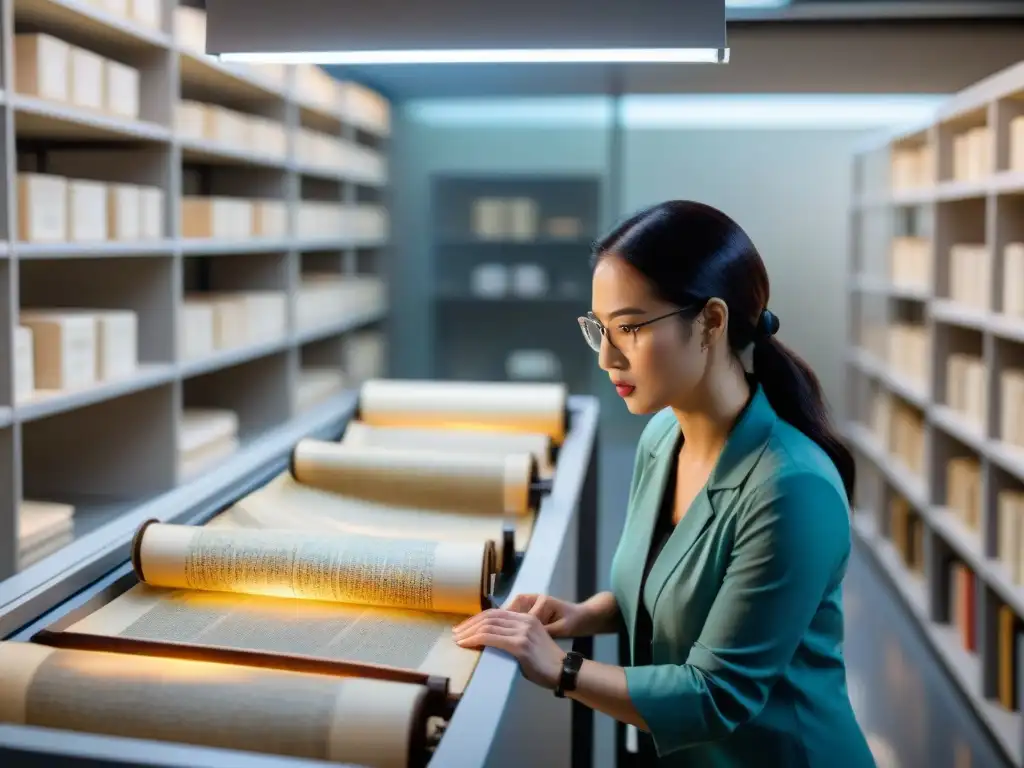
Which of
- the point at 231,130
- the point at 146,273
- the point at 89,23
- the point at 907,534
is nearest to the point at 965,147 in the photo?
the point at 907,534

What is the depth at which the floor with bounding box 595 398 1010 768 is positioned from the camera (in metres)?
3.46

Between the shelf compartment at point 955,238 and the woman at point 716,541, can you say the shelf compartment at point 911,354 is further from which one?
the woman at point 716,541

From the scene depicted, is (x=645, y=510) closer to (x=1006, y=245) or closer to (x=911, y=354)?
(x=1006, y=245)

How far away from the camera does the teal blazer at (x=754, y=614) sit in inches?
52.9

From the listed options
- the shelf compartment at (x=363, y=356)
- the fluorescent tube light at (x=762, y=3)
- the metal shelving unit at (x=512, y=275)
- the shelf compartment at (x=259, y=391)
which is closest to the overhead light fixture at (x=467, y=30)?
the shelf compartment at (x=259, y=391)

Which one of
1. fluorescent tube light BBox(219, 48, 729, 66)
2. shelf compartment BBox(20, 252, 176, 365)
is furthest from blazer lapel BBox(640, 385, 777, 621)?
shelf compartment BBox(20, 252, 176, 365)

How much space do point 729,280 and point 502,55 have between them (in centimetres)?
41

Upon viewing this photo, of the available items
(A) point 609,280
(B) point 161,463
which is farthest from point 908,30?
(A) point 609,280

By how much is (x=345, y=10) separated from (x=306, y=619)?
75cm

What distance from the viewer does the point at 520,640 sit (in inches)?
51.1

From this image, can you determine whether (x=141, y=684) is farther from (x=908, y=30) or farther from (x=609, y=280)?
(x=908, y=30)

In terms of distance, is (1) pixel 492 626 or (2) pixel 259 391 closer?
(1) pixel 492 626

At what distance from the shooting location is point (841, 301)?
6516mm

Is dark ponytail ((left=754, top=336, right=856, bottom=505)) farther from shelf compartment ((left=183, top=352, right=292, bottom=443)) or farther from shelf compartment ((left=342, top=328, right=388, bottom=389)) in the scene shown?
shelf compartment ((left=342, top=328, right=388, bottom=389))
